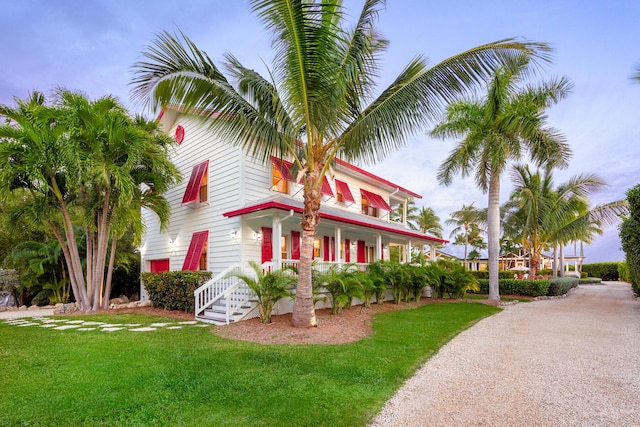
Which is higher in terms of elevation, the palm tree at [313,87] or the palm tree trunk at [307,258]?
the palm tree at [313,87]

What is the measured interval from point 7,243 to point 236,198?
16.4m

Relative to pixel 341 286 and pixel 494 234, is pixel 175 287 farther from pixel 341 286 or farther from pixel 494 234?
pixel 494 234

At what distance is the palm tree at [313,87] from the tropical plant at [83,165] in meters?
4.69

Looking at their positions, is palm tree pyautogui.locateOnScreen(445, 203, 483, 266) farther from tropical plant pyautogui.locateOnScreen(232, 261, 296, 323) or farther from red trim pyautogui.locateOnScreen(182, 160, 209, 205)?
tropical plant pyautogui.locateOnScreen(232, 261, 296, 323)

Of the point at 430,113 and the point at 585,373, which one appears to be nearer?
the point at 585,373

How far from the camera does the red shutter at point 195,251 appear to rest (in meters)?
Result: 13.5

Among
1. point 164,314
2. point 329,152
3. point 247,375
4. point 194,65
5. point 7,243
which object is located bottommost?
point 164,314

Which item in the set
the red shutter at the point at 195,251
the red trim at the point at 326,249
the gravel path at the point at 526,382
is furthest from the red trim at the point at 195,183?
the gravel path at the point at 526,382

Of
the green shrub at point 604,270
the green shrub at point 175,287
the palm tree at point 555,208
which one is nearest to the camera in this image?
the green shrub at point 175,287

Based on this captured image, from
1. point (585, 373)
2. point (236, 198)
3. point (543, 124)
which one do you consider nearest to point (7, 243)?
point (236, 198)

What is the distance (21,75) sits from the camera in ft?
43.0

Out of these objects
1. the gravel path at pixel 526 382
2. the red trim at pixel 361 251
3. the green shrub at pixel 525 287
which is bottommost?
the green shrub at pixel 525 287

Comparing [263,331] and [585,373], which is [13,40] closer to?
[263,331]

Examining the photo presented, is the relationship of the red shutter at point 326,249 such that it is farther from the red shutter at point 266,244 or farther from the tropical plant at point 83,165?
the tropical plant at point 83,165
